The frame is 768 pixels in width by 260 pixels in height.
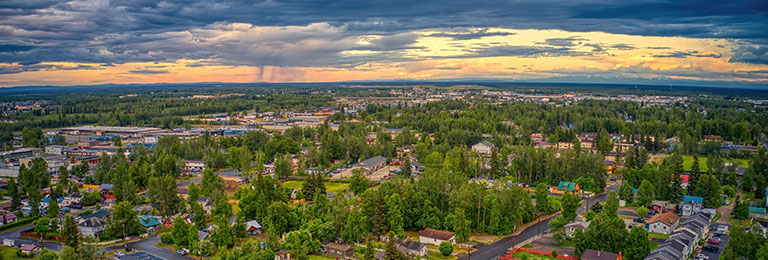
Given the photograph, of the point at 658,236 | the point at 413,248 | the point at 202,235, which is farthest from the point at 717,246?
the point at 202,235

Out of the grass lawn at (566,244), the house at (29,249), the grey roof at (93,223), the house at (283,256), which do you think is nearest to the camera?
the house at (283,256)

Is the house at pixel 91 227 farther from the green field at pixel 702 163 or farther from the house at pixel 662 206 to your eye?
the green field at pixel 702 163

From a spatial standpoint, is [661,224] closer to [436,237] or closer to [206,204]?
[436,237]

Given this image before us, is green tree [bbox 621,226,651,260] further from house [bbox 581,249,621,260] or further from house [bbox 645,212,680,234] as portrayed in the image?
house [bbox 645,212,680,234]

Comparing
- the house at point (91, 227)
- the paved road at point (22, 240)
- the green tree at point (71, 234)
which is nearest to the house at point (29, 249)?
the paved road at point (22, 240)

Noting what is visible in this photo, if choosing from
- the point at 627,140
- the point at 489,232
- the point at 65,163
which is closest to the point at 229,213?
the point at 489,232
